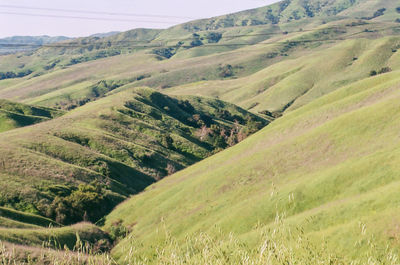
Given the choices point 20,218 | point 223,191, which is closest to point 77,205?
point 20,218

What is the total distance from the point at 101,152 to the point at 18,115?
54.3 m

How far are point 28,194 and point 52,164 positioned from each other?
585 inches

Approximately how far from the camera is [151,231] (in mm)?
54969

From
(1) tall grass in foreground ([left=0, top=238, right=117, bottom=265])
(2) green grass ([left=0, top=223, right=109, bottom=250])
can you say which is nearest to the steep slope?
(2) green grass ([left=0, top=223, right=109, bottom=250])

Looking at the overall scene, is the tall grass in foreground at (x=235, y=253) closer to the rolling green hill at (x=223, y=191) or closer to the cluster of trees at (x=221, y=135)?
the rolling green hill at (x=223, y=191)

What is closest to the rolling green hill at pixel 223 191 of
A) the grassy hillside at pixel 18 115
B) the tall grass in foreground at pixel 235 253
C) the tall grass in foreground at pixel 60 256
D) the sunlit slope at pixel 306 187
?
the tall grass in foreground at pixel 235 253

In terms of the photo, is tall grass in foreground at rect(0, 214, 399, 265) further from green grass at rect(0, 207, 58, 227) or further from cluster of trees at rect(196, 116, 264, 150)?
cluster of trees at rect(196, 116, 264, 150)

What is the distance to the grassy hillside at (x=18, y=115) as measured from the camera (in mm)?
125062

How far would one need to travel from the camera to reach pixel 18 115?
439 feet

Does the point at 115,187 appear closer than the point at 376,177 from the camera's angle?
No

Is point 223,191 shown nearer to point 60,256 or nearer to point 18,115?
point 60,256

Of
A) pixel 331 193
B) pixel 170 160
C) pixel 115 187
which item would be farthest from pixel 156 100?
pixel 331 193

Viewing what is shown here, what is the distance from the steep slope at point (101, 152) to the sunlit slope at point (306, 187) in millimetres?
9801

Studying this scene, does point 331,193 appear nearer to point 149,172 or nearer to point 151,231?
point 151,231
